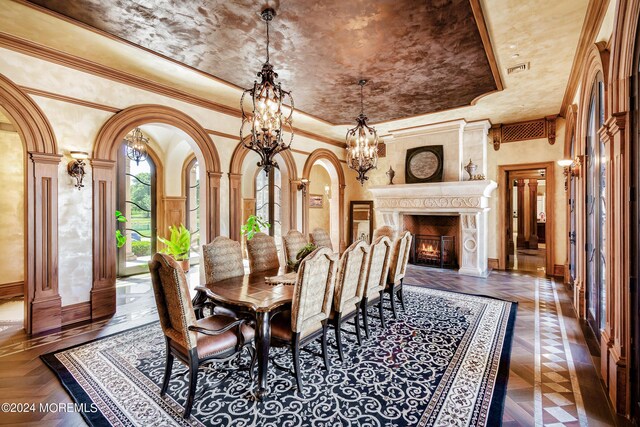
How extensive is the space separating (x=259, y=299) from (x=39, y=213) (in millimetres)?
A: 2910

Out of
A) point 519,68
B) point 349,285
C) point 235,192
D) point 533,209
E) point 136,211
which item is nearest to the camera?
point 349,285

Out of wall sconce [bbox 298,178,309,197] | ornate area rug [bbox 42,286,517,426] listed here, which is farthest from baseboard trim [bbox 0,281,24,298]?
wall sconce [bbox 298,178,309,197]

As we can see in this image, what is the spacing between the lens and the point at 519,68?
3.82m

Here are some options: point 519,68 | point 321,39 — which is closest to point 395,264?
point 321,39

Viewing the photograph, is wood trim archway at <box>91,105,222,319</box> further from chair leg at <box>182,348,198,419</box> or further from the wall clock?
the wall clock

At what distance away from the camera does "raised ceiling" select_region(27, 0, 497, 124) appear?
2.58 metres

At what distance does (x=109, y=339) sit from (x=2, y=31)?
3.37 metres

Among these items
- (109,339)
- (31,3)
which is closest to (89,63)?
(31,3)

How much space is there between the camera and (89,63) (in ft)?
11.7

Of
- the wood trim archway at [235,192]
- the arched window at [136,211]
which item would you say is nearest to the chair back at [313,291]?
the wood trim archway at [235,192]

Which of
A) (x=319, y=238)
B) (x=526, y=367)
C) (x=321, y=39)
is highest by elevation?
(x=321, y=39)

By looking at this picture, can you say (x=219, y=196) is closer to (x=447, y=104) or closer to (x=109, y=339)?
(x=109, y=339)

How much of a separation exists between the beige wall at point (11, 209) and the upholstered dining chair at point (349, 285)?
17.6 feet

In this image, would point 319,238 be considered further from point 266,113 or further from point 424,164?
point 424,164
